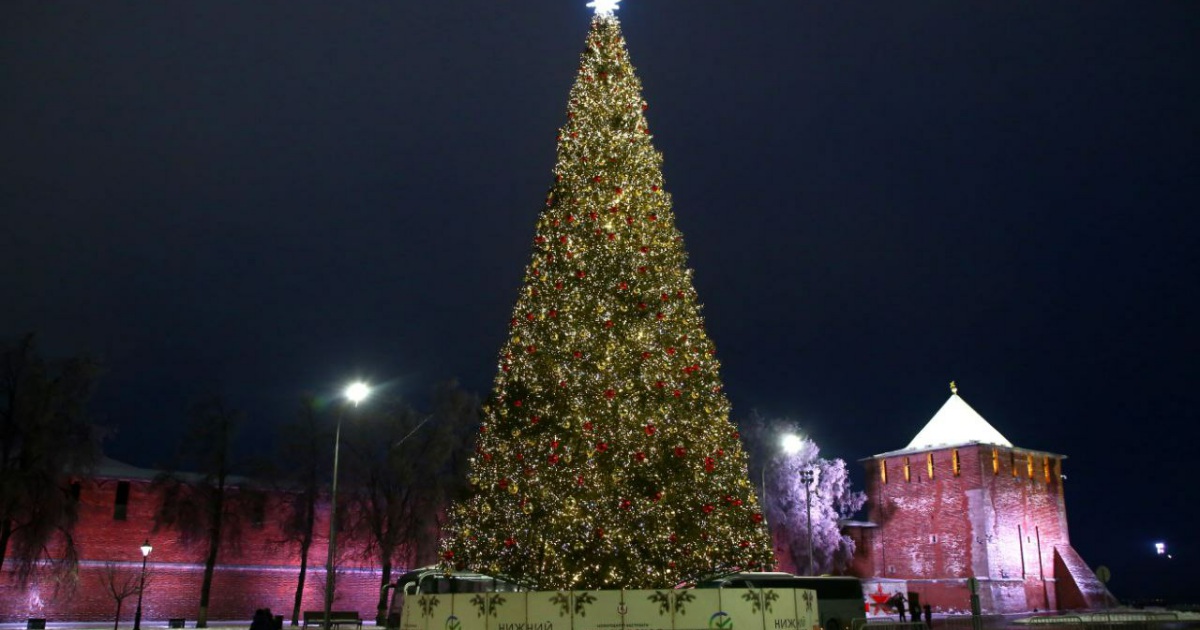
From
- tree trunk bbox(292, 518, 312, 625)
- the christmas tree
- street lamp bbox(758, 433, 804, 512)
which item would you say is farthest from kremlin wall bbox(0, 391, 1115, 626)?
the christmas tree

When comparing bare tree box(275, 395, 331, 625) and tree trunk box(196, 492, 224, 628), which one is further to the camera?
bare tree box(275, 395, 331, 625)

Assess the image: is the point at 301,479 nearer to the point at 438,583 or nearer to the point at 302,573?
the point at 302,573

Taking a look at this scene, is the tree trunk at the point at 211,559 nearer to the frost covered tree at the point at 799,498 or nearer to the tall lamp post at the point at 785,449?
the tall lamp post at the point at 785,449

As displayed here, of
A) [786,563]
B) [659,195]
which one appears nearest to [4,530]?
[659,195]

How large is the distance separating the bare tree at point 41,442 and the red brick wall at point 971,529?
4022cm

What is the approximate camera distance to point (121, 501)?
3566 centimetres

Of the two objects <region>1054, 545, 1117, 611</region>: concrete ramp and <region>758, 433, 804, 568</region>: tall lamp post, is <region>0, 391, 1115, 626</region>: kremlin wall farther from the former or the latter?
<region>758, 433, 804, 568</region>: tall lamp post

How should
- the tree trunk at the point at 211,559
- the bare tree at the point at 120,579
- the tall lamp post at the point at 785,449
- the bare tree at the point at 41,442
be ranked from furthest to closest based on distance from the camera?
the tall lamp post at the point at 785,449 < the bare tree at the point at 120,579 < the tree trunk at the point at 211,559 < the bare tree at the point at 41,442

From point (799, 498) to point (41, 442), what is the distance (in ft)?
119

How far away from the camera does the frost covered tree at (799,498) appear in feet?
165

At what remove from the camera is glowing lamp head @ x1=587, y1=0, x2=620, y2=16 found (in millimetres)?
20422

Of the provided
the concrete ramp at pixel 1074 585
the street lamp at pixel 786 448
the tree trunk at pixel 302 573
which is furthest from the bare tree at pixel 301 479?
the concrete ramp at pixel 1074 585

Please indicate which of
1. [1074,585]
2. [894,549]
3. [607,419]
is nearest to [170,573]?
[607,419]

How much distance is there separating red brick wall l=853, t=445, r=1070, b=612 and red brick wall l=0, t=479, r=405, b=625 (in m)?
29.4
